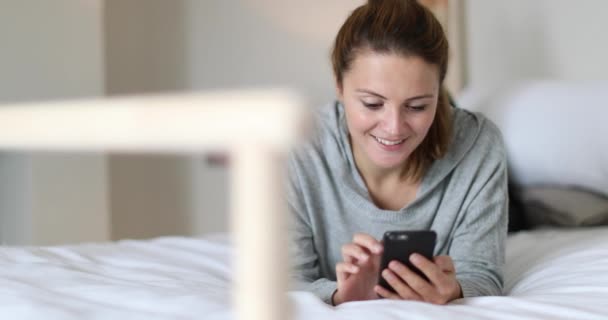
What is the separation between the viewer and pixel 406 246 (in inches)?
34.7

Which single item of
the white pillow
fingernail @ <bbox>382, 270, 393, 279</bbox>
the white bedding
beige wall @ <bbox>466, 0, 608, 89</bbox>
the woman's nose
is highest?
beige wall @ <bbox>466, 0, 608, 89</bbox>

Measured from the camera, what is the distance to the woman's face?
1.00 m

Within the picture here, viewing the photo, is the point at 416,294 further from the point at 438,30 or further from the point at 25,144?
the point at 25,144

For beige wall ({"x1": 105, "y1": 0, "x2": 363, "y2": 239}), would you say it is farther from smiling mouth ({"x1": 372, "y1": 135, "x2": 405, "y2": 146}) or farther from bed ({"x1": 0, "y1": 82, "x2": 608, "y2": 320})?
smiling mouth ({"x1": 372, "y1": 135, "x2": 405, "y2": 146})

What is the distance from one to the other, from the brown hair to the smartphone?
256 millimetres

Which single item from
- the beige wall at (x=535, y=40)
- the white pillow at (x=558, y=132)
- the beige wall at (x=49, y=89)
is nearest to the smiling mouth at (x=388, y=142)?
the white pillow at (x=558, y=132)

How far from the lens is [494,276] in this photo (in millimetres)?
1019

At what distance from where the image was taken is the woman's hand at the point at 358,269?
2.96 ft

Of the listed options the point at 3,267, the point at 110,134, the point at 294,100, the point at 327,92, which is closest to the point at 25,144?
the point at 110,134

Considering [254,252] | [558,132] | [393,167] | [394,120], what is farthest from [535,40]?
[254,252]

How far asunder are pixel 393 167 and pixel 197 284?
35 cm

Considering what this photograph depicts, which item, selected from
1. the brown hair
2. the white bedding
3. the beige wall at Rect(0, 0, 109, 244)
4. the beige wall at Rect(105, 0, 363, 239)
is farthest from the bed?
the beige wall at Rect(105, 0, 363, 239)

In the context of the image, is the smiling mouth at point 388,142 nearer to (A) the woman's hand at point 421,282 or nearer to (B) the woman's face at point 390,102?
(B) the woman's face at point 390,102

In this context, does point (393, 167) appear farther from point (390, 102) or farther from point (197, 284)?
point (197, 284)
